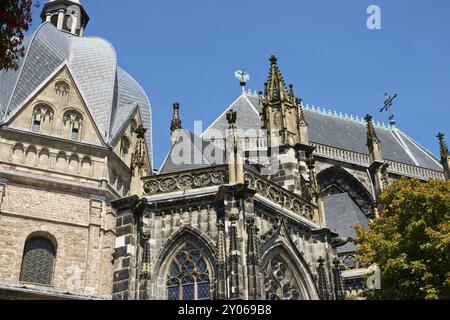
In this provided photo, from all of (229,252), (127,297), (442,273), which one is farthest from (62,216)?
(442,273)

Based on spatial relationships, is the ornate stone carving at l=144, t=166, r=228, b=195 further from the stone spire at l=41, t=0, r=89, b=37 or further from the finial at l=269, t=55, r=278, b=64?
the stone spire at l=41, t=0, r=89, b=37

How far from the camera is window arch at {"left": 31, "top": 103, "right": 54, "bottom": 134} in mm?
21108

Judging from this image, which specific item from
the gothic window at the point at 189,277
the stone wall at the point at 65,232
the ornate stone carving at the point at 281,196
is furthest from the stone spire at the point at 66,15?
the gothic window at the point at 189,277

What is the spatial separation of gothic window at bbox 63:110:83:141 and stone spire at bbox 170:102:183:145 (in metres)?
3.12

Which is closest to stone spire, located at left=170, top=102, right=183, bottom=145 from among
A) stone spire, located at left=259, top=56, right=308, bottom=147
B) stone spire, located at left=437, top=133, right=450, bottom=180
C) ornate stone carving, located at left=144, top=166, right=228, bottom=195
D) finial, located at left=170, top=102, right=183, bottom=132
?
finial, located at left=170, top=102, right=183, bottom=132

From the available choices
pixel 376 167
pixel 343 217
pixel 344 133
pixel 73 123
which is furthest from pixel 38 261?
pixel 344 133

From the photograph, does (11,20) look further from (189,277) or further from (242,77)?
(242,77)

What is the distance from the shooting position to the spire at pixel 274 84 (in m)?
20.2

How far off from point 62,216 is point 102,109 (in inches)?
188

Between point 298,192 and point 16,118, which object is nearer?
point 298,192

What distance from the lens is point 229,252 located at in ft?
44.9

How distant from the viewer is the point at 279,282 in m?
14.9

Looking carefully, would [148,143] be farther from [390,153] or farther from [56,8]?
[390,153]

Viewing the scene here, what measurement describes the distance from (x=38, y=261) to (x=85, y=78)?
761 centimetres
